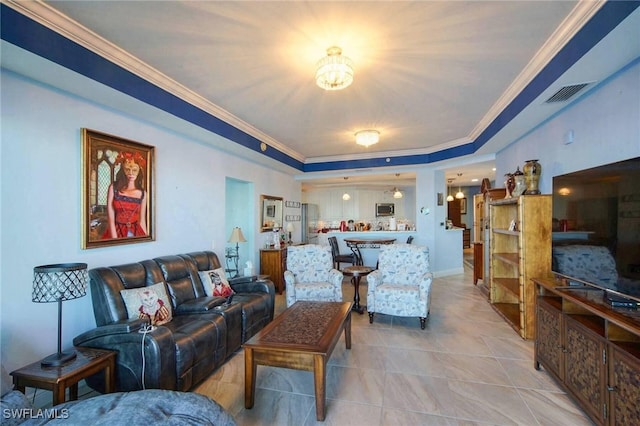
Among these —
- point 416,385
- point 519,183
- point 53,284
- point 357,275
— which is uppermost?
point 519,183

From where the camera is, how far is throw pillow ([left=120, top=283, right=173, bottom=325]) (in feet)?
8.29

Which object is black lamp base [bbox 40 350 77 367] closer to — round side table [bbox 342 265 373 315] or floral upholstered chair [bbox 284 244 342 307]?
floral upholstered chair [bbox 284 244 342 307]

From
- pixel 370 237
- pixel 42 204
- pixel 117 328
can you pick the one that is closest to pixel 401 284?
pixel 370 237

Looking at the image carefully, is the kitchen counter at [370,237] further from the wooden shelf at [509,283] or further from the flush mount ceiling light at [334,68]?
the flush mount ceiling light at [334,68]

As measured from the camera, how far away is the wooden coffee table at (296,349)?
2.07 meters

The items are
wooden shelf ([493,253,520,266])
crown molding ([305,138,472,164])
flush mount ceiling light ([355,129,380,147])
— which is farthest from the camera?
crown molding ([305,138,472,164])

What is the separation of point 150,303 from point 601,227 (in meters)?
3.60

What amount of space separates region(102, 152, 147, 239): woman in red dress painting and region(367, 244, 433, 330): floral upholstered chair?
285cm

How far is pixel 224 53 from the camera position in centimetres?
250

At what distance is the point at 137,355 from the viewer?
211cm

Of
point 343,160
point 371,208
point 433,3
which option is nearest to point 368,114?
point 433,3

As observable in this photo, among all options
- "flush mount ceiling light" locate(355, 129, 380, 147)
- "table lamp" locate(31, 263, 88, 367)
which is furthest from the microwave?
"table lamp" locate(31, 263, 88, 367)

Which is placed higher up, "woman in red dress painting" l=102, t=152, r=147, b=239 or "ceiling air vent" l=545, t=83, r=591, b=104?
"ceiling air vent" l=545, t=83, r=591, b=104

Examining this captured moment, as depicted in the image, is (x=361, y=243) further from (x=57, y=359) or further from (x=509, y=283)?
(x=57, y=359)
